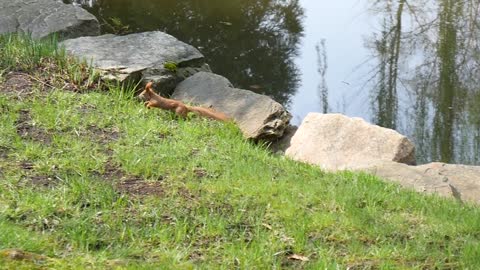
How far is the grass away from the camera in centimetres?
349

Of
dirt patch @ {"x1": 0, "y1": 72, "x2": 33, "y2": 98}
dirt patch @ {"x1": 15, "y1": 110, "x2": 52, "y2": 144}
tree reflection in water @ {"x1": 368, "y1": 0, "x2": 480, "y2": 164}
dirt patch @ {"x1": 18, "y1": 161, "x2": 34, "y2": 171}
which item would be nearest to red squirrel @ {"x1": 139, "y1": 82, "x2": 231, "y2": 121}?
dirt patch @ {"x1": 0, "y1": 72, "x2": 33, "y2": 98}

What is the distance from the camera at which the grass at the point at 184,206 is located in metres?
3.49

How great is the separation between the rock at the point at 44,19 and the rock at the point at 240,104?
1554mm

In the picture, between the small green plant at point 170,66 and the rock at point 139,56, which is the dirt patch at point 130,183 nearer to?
the rock at point 139,56

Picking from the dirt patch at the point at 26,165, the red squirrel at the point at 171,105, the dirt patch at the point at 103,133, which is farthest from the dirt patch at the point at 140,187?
the red squirrel at the point at 171,105

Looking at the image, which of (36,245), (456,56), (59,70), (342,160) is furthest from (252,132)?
(456,56)

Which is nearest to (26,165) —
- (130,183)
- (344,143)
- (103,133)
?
(130,183)

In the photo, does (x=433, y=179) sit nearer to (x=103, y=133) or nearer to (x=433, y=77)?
(x=103, y=133)

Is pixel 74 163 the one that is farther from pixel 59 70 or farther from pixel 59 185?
pixel 59 70

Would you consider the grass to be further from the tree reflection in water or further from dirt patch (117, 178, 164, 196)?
the tree reflection in water

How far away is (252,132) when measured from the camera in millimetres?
6008

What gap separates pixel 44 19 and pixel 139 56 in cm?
146

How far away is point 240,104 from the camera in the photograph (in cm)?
634

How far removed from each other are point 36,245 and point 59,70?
309cm
